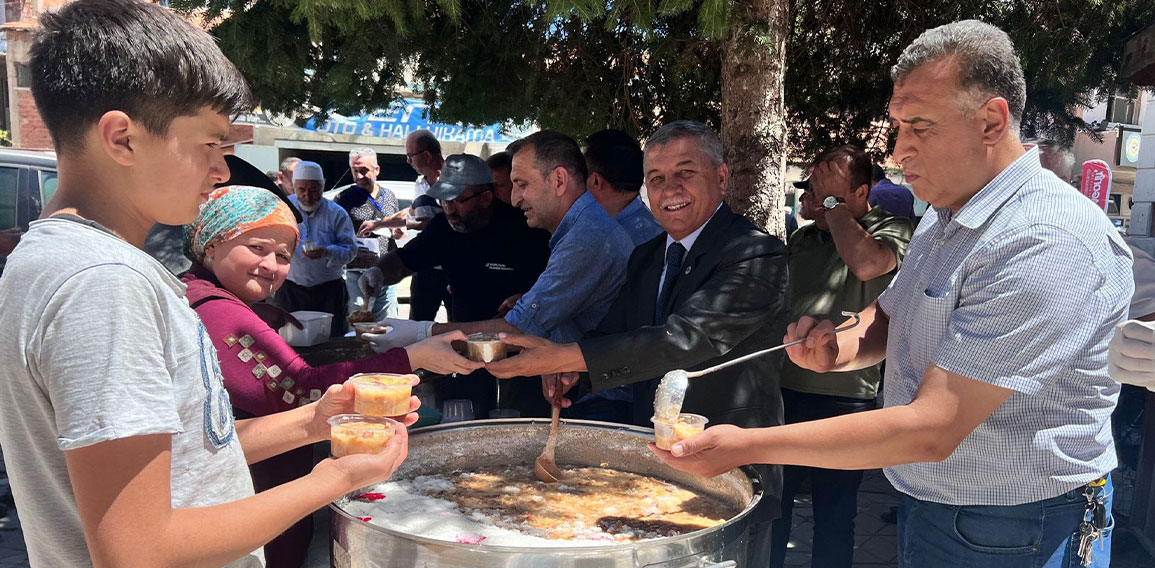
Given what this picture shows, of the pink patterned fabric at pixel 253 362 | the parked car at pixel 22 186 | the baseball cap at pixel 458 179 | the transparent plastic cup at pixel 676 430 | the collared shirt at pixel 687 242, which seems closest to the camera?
the transparent plastic cup at pixel 676 430

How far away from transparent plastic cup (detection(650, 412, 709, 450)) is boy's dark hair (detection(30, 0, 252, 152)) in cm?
124

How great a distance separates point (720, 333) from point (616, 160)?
5.95ft

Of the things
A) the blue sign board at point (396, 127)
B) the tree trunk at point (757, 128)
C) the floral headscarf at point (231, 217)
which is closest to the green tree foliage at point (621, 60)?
the tree trunk at point (757, 128)

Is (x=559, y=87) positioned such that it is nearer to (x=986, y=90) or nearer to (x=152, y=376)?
(x=986, y=90)

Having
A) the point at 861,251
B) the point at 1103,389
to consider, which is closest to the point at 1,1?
the point at 861,251

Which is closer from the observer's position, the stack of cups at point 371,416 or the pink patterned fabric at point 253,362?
the stack of cups at point 371,416

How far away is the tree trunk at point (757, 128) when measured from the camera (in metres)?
4.23

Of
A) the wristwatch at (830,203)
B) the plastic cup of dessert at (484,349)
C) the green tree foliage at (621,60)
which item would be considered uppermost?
the green tree foliage at (621,60)

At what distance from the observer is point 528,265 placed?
4934mm

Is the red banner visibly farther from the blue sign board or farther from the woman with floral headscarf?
the blue sign board

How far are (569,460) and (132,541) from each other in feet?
6.21

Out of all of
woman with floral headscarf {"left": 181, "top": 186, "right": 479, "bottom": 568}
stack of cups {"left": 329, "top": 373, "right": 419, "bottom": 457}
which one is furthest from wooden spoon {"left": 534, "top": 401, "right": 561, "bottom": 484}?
stack of cups {"left": 329, "top": 373, "right": 419, "bottom": 457}

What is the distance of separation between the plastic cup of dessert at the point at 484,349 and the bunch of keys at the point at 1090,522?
1.68 meters

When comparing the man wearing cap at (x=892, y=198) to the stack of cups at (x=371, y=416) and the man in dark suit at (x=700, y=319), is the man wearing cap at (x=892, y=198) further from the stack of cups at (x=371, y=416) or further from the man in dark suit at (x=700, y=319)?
the stack of cups at (x=371, y=416)
